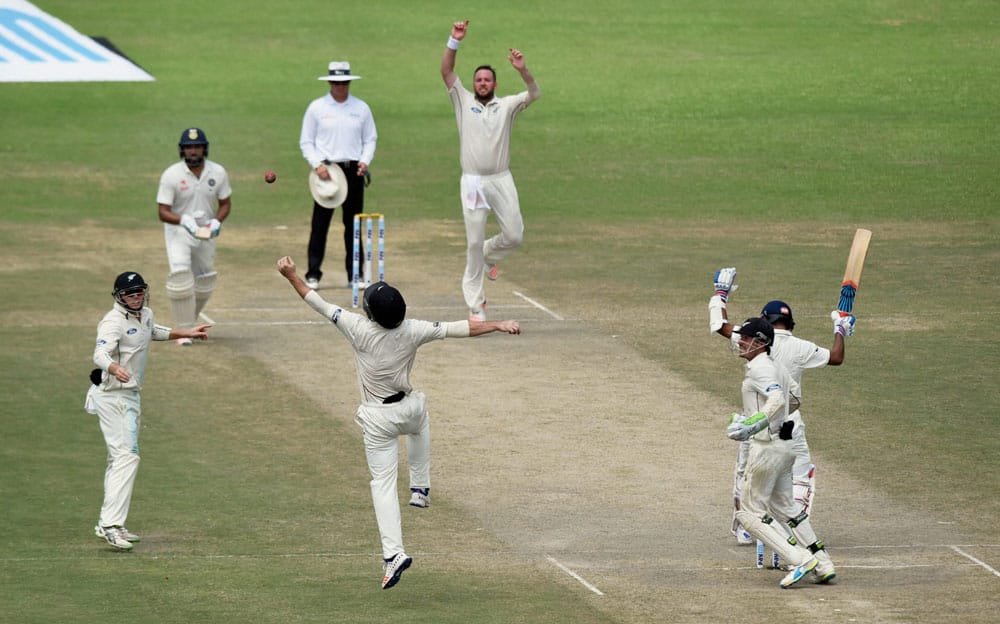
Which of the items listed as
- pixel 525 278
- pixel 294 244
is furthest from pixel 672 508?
pixel 294 244

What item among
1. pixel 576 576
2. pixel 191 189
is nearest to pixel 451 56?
pixel 191 189

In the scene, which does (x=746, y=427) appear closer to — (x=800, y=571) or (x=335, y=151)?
(x=800, y=571)

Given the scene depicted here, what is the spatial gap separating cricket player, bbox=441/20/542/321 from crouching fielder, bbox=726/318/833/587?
6.35 m

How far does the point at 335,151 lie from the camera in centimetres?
1950

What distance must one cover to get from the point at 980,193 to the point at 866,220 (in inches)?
→ 94.3

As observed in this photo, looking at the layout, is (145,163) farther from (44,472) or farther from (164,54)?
(44,472)

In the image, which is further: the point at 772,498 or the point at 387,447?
the point at 772,498

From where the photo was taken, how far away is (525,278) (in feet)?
67.2

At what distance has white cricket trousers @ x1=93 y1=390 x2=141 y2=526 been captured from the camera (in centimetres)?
1137

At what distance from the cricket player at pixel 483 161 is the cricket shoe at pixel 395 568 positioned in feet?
22.2

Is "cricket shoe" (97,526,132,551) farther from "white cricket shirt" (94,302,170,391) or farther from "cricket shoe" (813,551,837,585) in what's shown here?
"cricket shoe" (813,551,837,585)

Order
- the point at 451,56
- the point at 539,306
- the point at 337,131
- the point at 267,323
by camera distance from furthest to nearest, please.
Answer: the point at 337,131, the point at 539,306, the point at 267,323, the point at 451,56

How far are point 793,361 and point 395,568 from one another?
2.96 metres

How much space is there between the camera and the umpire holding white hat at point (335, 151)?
19.2 m
